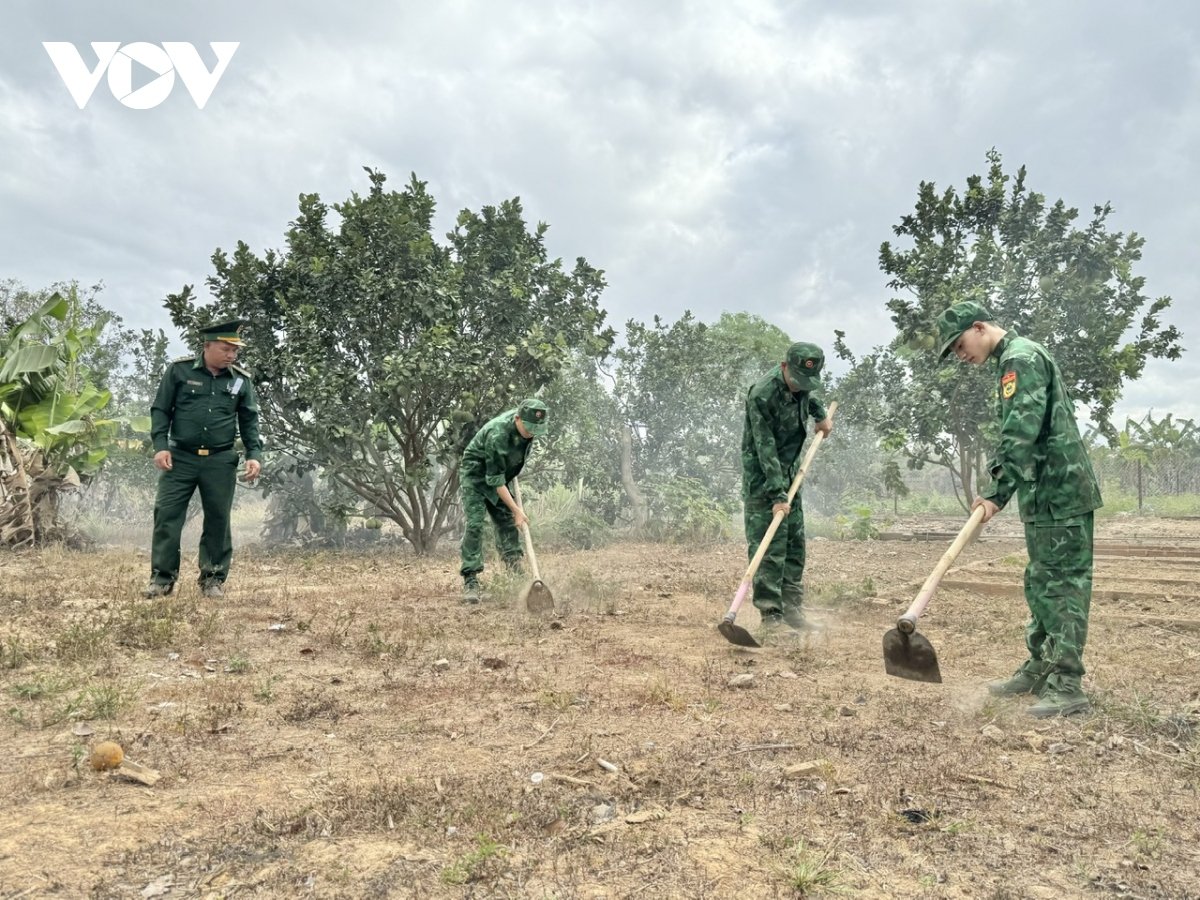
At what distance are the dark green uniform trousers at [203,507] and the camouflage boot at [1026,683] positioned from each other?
5.13 metres

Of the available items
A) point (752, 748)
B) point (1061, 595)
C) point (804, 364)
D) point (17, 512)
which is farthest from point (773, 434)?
point (17, 512)

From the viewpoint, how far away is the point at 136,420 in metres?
9.79

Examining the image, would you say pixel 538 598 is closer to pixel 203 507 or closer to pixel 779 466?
pixel 779 466

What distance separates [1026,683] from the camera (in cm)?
346

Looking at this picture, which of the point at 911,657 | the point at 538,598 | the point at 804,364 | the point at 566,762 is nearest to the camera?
the point at 566,762

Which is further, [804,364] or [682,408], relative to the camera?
[682,408]

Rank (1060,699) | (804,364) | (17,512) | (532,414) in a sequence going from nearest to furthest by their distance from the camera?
1. (1060,699)
2. (804,364)
3. (532,414)
4. (17,512)

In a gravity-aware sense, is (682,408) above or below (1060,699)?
above

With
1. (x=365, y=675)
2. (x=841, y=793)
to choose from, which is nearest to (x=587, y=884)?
(x=841, y=793)

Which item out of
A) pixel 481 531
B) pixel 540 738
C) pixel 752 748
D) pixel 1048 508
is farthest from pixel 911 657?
pixel 481 531

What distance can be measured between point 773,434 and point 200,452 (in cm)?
418

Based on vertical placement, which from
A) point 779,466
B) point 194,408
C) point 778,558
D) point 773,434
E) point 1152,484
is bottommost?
point 778,558

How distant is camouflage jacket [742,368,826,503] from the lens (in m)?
4.96

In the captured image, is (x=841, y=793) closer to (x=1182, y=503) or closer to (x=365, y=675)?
(x=365, y=675)
